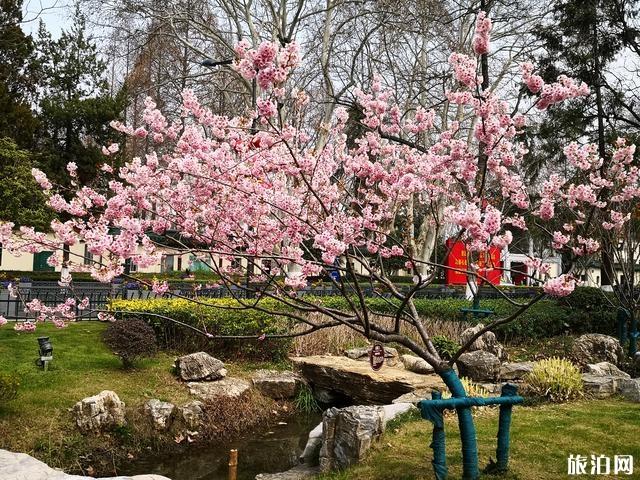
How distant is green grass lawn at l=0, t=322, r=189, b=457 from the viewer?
651 centimetres

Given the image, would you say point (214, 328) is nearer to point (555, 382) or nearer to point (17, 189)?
point (555, 382)

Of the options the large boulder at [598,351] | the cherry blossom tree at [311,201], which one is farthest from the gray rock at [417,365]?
the large boulder at [598,351]

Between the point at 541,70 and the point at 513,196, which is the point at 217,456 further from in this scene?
the point at 541,70

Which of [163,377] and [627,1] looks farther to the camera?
[627,1]

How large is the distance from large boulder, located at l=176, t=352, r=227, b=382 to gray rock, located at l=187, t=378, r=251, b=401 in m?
0.11

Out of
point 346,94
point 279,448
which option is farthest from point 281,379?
point 346,94

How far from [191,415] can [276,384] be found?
5.67ft

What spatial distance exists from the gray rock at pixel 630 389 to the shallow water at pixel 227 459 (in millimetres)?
4434

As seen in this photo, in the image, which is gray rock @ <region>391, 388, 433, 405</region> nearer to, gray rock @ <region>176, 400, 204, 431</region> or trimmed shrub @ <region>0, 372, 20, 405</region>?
gray rock @ <region>176, 400, 204, 431</region>

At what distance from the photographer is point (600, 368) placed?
8.42m

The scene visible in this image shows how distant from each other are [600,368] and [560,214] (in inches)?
214

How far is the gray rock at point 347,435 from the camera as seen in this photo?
16.5 feet

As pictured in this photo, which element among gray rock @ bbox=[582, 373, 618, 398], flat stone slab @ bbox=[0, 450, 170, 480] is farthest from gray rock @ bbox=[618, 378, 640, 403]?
flat stone slab @ bbox=[0, 450, 170, 480]

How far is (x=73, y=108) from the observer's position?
26.2 metres
